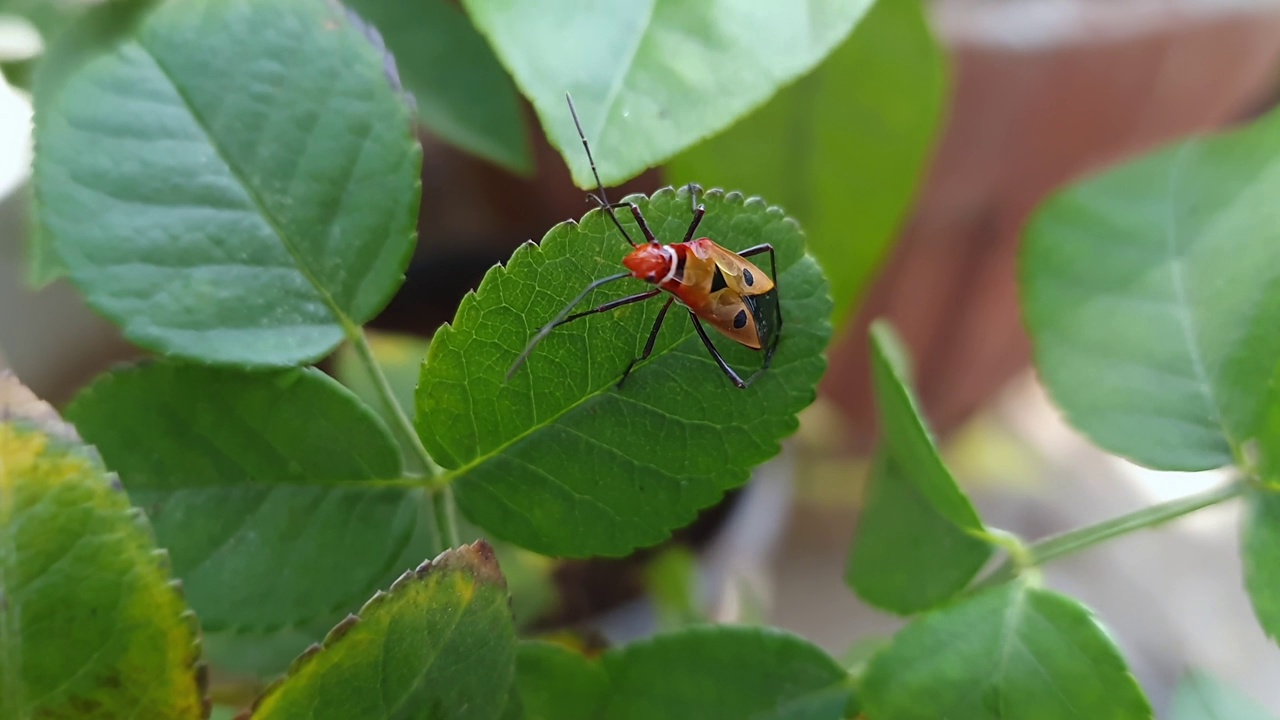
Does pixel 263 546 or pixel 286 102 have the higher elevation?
pixel 286 102

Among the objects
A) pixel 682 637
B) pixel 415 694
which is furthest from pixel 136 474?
pixel 682 637

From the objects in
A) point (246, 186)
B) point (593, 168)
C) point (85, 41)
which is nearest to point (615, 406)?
point (593, 168)

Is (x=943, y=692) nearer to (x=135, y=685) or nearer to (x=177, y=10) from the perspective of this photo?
(x=135, y=685)

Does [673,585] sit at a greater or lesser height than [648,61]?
lesser

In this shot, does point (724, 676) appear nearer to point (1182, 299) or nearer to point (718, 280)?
point (718, 280)

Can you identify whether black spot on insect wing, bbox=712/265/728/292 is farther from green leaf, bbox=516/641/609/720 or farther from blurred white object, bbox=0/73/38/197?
blurred white object, bbox=0/73/38/197

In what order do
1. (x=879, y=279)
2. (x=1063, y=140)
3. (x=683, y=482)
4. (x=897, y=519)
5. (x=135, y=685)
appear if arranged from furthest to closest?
1. (x=879, y=279)
2. (x=1063, y=140)
3. (x=897, y=519)
4. (x=683, y=482)
5. (x=135, y=685)
